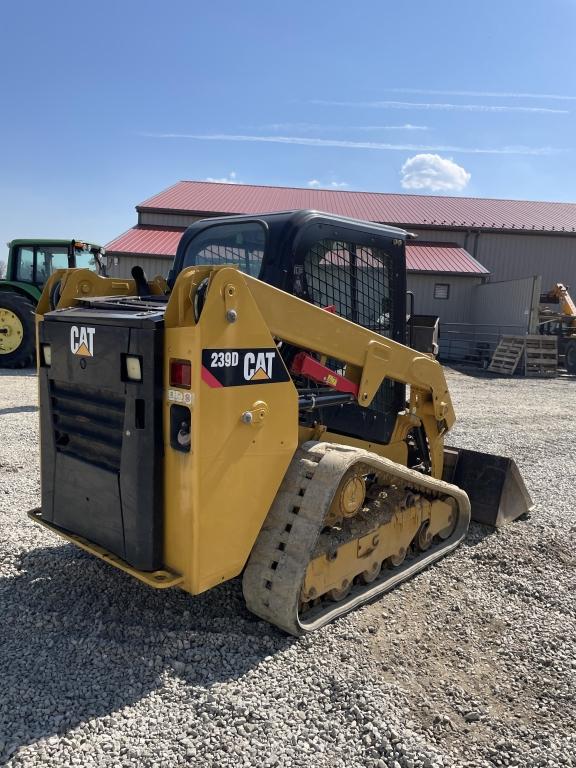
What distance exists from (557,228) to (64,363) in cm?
2672

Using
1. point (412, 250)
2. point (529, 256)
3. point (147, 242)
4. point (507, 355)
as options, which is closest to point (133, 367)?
point (507, 355)

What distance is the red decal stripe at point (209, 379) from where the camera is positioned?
8.73 feet

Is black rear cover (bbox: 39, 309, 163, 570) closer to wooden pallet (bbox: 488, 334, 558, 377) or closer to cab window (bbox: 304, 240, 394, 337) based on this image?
cab window (bbox: 304, 240, 394, 337)

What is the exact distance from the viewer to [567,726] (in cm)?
266

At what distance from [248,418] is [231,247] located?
1.51 m

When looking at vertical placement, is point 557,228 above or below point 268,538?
above

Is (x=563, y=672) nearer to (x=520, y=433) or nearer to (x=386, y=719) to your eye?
(x=386, y=719)

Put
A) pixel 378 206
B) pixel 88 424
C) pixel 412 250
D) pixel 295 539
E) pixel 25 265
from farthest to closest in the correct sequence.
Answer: pixel 378 206 < pixel 412 250 < pixel 25 265 < pixel 88 424 < pixel 295 539

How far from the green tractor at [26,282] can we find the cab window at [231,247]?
10318 millimetres

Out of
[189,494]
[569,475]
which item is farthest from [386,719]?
[569,475]

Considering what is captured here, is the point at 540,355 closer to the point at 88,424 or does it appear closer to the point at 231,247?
the point at 231,247

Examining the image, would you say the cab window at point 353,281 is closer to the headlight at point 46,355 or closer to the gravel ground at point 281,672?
the headlight at point 46,355

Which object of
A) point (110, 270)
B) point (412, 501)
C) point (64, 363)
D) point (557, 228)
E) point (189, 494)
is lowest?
point (412, 501)

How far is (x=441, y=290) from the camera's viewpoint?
22.8 meters
